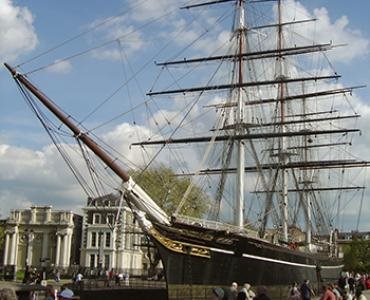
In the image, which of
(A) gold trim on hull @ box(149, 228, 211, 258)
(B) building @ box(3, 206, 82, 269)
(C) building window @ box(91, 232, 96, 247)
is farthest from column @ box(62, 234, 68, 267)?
(A) gold trim on hull @ box(149, 228, 211, 258)

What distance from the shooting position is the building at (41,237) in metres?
94.7

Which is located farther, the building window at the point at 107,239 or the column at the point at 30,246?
the column at the point at 30,246

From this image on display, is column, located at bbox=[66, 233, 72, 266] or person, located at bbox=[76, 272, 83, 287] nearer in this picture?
person, located at bbox=[76, 272, 83, 287]

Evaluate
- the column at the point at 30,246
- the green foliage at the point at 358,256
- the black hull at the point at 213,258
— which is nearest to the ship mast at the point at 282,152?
the black hull at the point at 213,258

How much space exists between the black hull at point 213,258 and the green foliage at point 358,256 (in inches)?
3151

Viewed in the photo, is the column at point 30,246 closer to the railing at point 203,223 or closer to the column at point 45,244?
the column at point 45,244

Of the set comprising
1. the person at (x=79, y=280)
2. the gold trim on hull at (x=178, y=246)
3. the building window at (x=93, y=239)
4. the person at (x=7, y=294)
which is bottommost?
the person at (x=79, y=280)

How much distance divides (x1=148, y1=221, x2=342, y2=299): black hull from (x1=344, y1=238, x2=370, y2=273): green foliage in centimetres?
8003

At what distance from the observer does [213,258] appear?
1070 inches

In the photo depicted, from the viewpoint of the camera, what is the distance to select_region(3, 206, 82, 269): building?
311 feet

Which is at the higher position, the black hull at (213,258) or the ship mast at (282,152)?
the ship mast at (282,152)

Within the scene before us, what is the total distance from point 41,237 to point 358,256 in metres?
58.0

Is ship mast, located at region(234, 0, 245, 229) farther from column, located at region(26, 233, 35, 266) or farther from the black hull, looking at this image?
column, located at region(26, 233, 35, 266)

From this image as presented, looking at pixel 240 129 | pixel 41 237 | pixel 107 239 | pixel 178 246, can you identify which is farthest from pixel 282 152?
pixel 41 237
